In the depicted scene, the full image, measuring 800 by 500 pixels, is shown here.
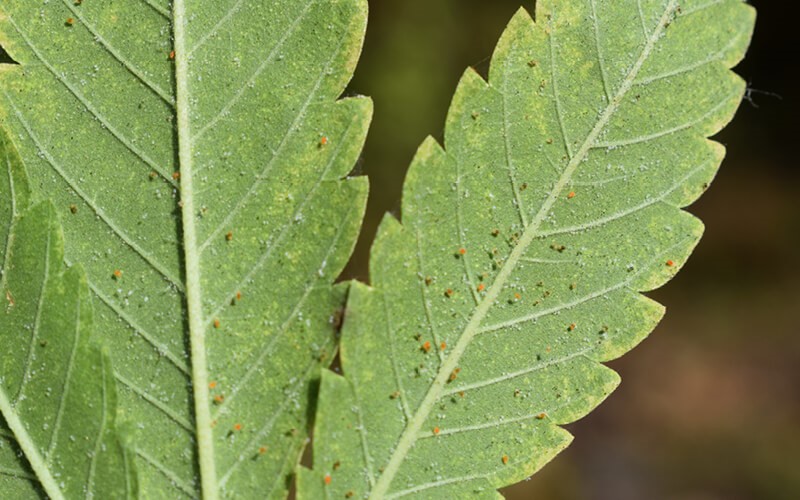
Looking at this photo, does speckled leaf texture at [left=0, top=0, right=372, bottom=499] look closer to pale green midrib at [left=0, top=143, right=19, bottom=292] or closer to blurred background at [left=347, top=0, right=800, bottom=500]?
pale green midrib at [left=0, top=143, right=19, bottom=292]

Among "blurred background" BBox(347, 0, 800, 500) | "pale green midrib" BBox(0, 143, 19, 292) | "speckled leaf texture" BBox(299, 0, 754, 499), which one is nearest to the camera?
"pale green midrib" BBox(0, 143, 19, 292)

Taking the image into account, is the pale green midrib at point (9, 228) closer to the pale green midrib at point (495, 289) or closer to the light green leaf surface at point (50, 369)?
the light green leaf surface at point (50, 369)

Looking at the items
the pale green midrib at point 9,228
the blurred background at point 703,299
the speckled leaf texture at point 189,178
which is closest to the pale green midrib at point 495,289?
the speckled leaf texture at point 189,178

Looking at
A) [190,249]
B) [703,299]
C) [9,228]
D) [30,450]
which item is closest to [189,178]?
[190,249]

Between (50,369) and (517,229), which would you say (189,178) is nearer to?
(50,369)

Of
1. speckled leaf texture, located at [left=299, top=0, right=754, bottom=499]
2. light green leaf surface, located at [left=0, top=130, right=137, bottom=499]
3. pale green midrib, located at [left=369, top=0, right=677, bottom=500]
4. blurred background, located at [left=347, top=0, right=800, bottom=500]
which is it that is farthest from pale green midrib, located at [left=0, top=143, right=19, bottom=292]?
blurred background, located at [left=347, top=0, right=800, bottom=500]

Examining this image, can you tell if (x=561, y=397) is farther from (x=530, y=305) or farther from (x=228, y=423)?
(x=228, y=423)
